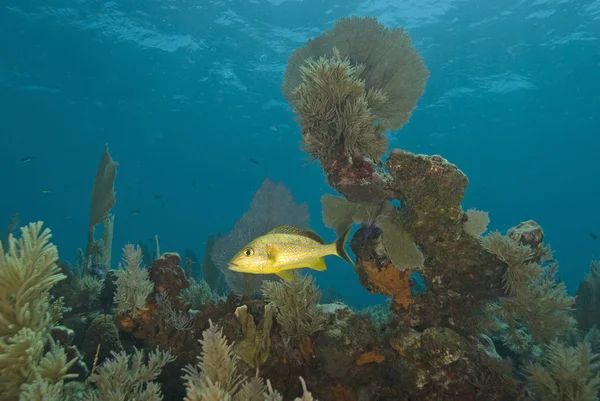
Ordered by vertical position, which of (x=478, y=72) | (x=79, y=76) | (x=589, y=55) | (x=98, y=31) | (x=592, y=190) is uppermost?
(x=592, y=190)

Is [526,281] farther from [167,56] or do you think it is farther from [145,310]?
[167,56]

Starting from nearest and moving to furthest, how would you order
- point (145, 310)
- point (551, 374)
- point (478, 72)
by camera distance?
point (551, 374) < point (145, 310) < point (478, 72)

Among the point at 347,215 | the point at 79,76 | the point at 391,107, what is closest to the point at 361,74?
the point at 391,107

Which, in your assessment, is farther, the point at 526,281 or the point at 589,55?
the point at 589,55

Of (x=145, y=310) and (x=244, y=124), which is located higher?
(x=244, y=124)

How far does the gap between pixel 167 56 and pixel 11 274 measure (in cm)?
3272

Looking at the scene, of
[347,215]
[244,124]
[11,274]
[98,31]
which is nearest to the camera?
[11,274]

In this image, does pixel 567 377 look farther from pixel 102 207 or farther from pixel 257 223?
pixel 102 207

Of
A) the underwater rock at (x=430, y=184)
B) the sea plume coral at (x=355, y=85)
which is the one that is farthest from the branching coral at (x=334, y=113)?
the underwater rock at (x=430, y=184)

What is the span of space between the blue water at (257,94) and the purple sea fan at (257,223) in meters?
1.65

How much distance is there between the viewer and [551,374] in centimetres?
358

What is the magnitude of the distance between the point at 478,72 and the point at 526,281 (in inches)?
1251

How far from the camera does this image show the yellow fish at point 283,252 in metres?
3.01

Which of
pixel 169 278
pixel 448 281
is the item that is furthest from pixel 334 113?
pixel 169 278
